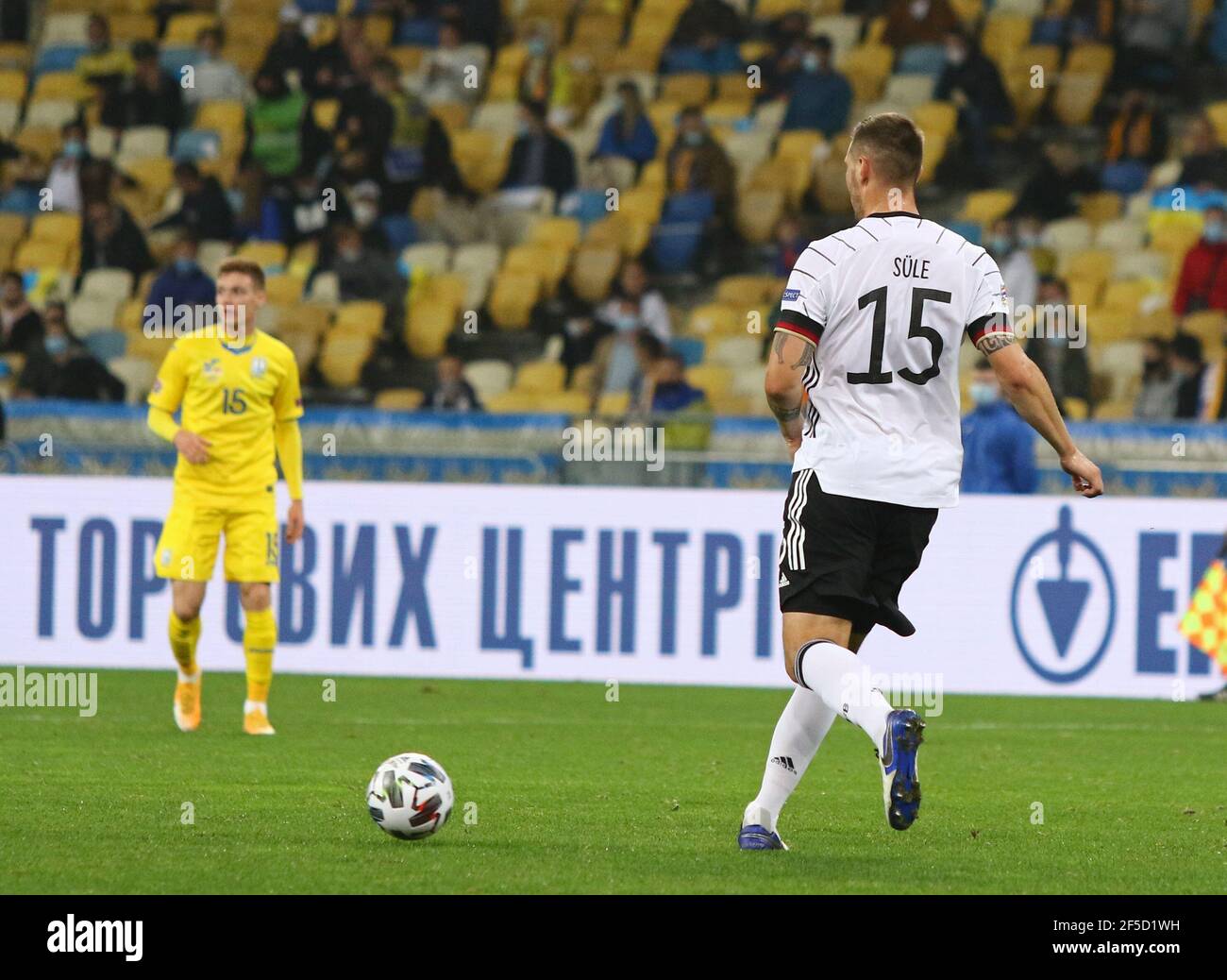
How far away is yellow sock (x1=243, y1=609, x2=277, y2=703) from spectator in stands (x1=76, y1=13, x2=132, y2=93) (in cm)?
1206

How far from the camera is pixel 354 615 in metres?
13.5

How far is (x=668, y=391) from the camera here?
16031 millimetres

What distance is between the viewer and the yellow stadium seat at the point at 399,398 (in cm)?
1756

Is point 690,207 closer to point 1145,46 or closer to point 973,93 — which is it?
point 973,93

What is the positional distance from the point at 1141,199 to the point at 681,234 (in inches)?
156

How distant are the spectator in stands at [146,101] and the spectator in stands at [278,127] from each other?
2.72 ft

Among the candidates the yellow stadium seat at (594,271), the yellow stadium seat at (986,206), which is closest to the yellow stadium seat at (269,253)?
the yellow stadium seat at (594,271)

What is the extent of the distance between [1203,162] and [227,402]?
10387mm

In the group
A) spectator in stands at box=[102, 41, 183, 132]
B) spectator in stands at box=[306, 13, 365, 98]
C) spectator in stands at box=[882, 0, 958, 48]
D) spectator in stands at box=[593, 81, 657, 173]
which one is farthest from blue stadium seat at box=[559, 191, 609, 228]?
spectator in stands at box=[102, 41, 183, 132]

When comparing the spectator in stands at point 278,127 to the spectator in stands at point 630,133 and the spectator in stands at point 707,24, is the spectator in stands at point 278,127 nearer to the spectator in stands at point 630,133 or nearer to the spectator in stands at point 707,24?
the spectator in stands at point 630,133
